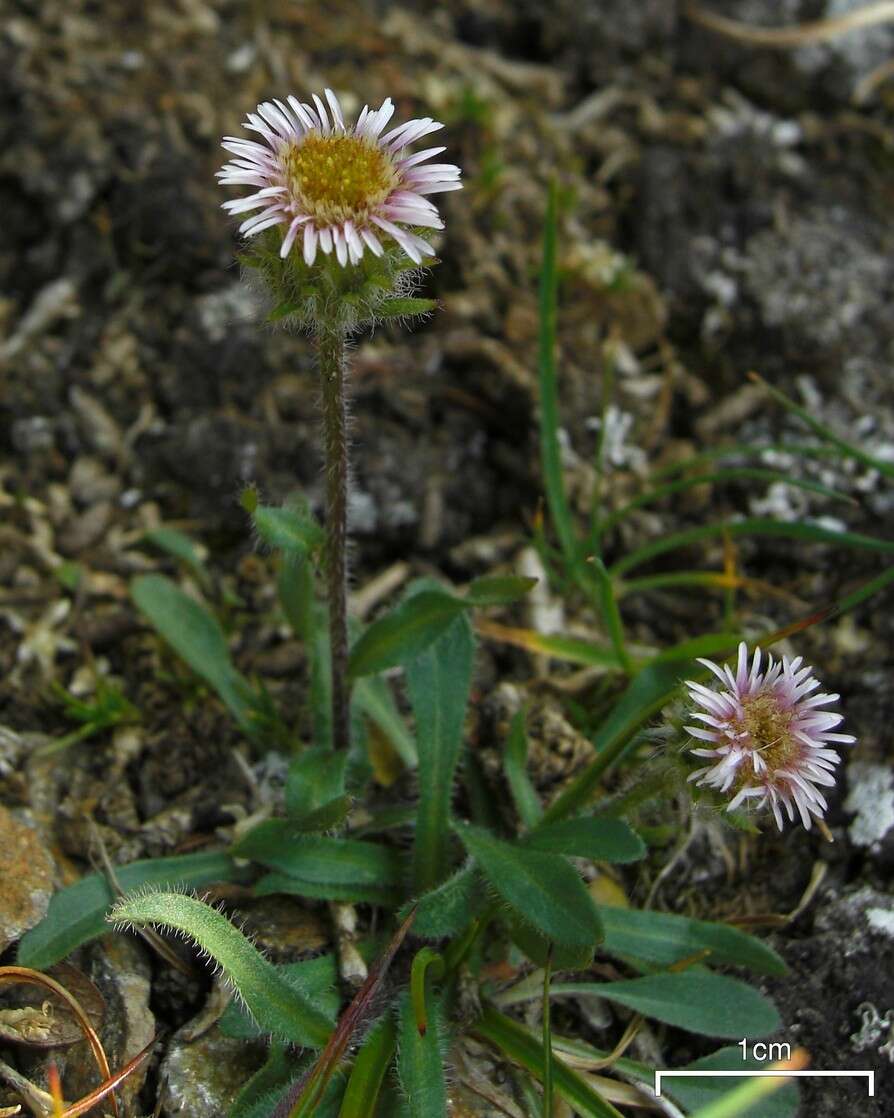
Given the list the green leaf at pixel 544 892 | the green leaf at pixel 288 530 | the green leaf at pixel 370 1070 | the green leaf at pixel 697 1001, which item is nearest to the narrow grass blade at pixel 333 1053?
the green leaf at pixel 370 1070

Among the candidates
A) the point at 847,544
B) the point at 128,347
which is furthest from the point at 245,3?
the point at 847,544

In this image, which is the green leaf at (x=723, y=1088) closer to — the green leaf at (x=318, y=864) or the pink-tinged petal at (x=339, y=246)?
the green leaf at (x=318, y=864)

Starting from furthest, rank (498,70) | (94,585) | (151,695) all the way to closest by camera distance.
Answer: (498,70) < (94,585) < (151,695)

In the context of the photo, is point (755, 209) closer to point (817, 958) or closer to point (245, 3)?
point (245, 3)

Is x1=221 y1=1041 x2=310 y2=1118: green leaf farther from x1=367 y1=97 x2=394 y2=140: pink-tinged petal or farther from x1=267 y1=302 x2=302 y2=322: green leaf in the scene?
x1=367 y1=97 x2=394 y2=140: pink-tinged petal

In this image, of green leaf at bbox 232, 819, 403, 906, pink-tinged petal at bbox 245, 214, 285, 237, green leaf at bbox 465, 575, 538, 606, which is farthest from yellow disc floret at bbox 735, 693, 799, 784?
pink-tinged petal at bbox 245, 214, 285, 237

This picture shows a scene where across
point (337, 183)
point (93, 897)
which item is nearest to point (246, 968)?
point (93, 897)

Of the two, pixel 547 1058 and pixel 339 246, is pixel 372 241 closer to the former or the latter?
pixel 339 246
